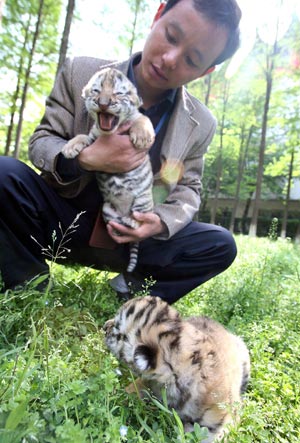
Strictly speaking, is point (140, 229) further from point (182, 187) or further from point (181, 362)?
point (181, 362)

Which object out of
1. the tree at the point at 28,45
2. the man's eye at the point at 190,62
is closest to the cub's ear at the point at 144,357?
the man's eye at the point at 190,62

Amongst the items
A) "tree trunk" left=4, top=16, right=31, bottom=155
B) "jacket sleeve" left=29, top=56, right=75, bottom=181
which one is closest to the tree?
"tree trunk" left=4, top=16, right=31, bottom=155

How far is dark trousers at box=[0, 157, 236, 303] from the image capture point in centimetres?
284

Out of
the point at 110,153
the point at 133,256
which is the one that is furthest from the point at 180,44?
the point at 133,256

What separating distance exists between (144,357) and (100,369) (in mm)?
254

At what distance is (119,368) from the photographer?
2148 mm

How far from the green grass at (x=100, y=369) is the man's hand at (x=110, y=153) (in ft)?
2.95

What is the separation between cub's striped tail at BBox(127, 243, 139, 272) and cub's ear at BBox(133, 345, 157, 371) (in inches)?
49.3

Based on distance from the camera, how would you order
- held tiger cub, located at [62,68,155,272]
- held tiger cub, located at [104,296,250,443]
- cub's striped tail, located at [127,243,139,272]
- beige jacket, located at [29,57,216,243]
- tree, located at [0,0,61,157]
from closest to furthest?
1. held tiger cub, located at [104,296,250,443]
2. held tiger cub, located at [62,68,155,272]
3. beige jacket, located at [29,57,216,243]
4. cub's striped tail, located at [127,243,139,272]
5. tree, located at [0,0,61,157]

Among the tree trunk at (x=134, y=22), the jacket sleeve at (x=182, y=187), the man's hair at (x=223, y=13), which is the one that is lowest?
the jacket sleeve at (x=182, y=187)

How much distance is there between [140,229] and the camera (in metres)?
2.93

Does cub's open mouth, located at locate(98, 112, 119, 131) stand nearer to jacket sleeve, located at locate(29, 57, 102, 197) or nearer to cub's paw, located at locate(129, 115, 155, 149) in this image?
cub's paw, located at locate(129, 115, 155, 149)

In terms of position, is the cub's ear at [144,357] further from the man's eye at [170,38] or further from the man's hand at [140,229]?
the man's eye at [170,38]

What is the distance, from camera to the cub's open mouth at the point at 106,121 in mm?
2654
